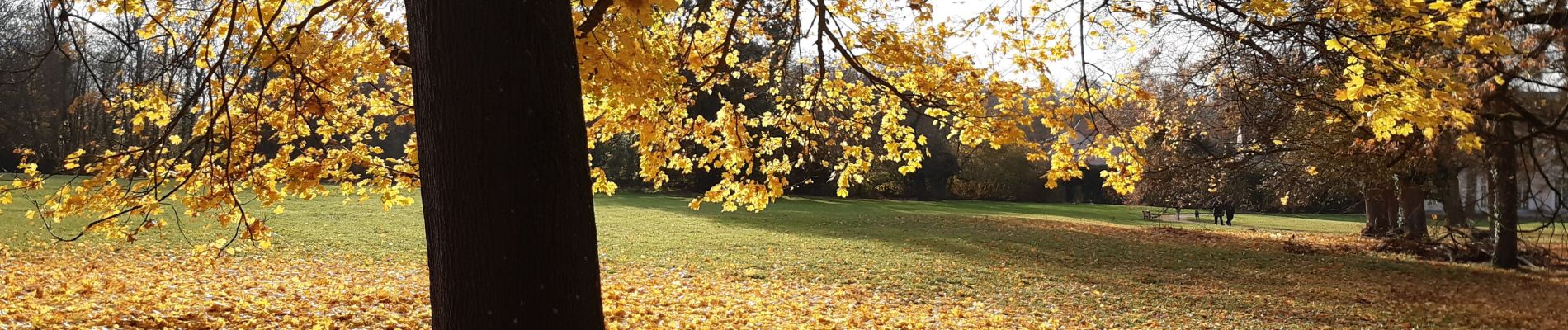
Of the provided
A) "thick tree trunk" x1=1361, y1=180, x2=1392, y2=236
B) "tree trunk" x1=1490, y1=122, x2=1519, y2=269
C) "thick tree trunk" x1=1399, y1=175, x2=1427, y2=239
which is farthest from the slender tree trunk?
"thick tree trunk" x1=1361, y1=180, x2=1392, y2=236

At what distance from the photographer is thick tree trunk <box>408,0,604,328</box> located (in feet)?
8.10

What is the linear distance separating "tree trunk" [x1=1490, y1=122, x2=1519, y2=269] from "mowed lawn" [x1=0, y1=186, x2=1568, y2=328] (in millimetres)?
397

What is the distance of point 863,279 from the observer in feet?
36.7

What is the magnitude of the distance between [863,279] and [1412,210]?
1352 cm

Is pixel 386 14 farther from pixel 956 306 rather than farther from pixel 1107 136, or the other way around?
pixel 956 306

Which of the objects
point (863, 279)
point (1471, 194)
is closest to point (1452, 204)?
point (1471, 194)

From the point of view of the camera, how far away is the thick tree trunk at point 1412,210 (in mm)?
17828

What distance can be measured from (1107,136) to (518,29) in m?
5.30

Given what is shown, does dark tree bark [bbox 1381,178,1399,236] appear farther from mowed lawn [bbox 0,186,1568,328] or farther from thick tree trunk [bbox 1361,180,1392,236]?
mowed lawn [bbox 0,186,1568,328]

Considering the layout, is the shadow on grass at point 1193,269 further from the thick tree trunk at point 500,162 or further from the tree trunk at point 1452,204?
the thick tree trunk at point 500,162

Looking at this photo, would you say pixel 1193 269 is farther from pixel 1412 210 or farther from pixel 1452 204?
pixel 1412 210

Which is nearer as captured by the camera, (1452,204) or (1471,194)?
(1471,194)

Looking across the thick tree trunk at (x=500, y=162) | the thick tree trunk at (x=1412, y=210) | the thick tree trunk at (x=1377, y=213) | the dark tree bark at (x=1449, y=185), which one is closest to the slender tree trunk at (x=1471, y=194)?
the dark tree bark at (x=1449, y=185)

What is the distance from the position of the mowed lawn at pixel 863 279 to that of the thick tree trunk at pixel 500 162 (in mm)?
4321
